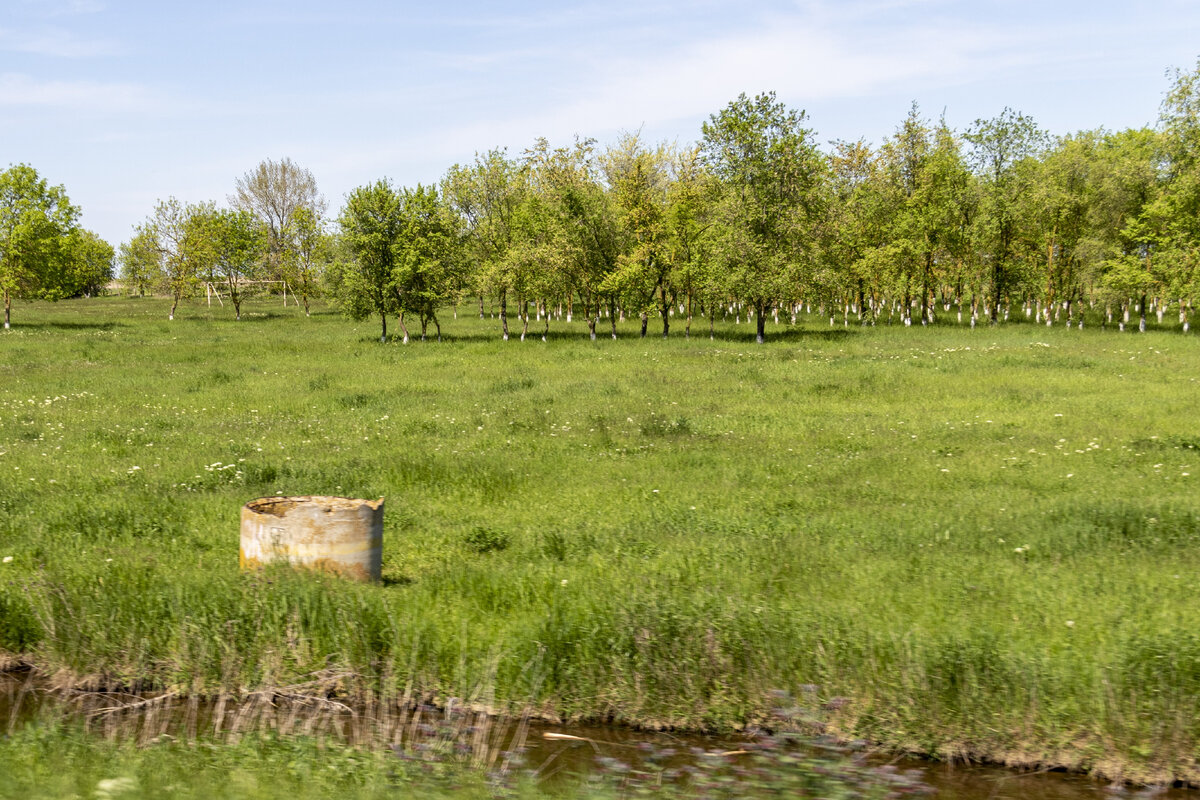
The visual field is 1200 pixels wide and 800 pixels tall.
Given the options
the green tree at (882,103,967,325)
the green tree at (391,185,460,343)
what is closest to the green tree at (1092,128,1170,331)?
the green tree at (882,103,967,325)

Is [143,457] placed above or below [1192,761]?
above

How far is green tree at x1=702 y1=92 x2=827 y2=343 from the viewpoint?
45938mm

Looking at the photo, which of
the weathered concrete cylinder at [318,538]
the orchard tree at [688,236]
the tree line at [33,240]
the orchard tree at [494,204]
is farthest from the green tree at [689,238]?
the tree line at [33,240]

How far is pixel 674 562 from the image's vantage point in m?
9.98

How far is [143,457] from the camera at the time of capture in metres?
16.2

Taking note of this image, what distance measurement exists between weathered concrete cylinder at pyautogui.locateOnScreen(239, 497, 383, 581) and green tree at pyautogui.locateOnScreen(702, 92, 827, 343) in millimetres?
38587

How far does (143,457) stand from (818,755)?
14983 millimetres

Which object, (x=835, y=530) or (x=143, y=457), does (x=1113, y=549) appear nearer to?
(x=835, y=530)

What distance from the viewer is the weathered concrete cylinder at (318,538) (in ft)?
29.9

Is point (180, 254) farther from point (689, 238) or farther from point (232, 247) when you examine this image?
point (689, 238)

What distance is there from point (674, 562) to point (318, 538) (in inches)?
173

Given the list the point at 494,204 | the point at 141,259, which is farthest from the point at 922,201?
the point at 141,259

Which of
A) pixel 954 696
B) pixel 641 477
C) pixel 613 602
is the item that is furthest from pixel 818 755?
pixel 641 477

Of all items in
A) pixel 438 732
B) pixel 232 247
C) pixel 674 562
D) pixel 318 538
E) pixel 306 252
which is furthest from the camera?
pixel 306 252
